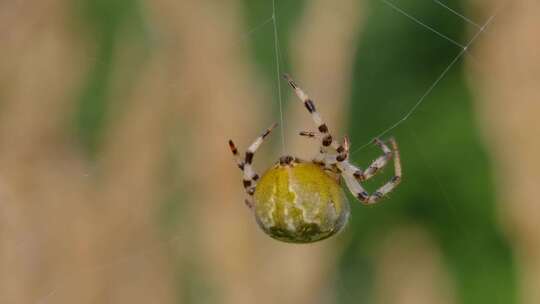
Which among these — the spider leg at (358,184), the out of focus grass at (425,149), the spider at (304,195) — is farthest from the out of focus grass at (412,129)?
the spider at (304,195)

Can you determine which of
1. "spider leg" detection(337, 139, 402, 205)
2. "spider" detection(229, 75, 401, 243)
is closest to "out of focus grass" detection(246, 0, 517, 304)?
"spider leg" detection(337, 139, 402, 205)

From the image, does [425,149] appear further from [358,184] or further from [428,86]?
[358,184]

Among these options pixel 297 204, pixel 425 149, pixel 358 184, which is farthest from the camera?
pixel 425 149

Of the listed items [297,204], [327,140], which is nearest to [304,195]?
[297,204]

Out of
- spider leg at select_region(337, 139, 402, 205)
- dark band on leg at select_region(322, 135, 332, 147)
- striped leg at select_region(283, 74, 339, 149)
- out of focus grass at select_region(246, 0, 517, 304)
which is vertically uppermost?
striped leg at select_region(283, 74, 339, 149)

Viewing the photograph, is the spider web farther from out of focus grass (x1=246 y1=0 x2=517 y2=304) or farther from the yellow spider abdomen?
the yellow spider abdomen

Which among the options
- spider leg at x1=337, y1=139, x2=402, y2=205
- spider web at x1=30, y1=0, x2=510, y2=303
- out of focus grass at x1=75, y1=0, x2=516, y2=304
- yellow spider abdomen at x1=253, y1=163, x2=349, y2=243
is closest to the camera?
yellow spider abdomen at x1=253, y1=163, x2=349, y2=243

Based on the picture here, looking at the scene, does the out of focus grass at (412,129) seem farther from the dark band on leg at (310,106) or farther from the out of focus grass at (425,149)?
the dark band on leg at (310,106)

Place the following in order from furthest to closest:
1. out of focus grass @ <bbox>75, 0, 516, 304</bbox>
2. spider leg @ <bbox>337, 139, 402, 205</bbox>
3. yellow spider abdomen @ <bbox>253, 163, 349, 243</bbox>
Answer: out of focus grass @ <bbox>75, 0, 516, 304</bbox> < spider leg @ <bbox>337, 139, 402, 205</bbox> < yellow spider abdomen @ <bbox>253, 163, 349, 243</bbox>

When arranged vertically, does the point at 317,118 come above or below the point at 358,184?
above

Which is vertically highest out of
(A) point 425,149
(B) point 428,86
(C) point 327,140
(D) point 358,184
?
(C) point 327,140
